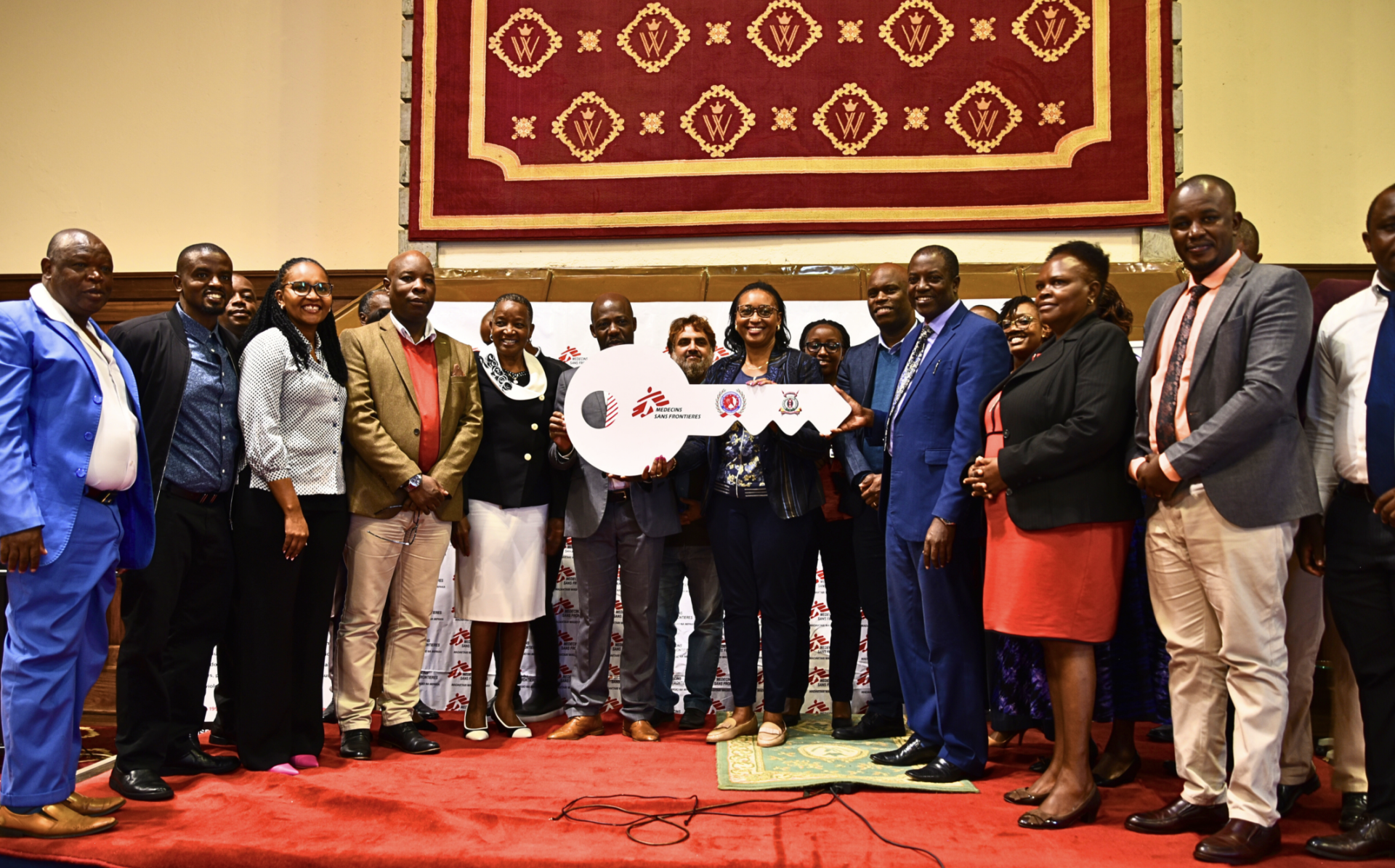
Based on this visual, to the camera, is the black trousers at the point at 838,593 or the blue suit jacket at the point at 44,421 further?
the black trousers at the point at 838,593

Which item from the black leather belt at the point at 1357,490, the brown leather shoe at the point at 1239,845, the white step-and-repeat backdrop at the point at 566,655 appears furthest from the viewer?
the white step-and-repeat backdrop at the point at 566,655

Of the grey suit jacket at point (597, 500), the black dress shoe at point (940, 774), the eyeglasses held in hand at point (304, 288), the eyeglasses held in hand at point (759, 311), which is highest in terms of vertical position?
the eyeglasses held in hand at point (304, 288)

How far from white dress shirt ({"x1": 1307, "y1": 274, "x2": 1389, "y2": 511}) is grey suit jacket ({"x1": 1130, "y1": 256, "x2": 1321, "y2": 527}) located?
0.38 feet

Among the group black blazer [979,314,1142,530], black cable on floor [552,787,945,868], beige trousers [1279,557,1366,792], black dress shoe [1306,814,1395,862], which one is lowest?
black cable on floor [552,787,945,868]

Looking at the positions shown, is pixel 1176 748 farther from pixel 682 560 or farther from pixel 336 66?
pixel 336 66

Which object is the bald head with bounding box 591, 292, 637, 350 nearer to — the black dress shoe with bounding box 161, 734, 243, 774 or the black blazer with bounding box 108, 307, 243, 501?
the black blazer with bounding box 108, 307, 243, 501

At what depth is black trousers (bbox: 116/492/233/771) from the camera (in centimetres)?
295

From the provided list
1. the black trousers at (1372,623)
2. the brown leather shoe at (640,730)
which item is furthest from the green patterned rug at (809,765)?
the black trousers at (1372,623)

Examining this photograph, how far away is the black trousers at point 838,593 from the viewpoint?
379 cm

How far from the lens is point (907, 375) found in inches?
129

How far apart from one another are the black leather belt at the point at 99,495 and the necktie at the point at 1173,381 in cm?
293

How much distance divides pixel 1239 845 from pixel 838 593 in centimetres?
170

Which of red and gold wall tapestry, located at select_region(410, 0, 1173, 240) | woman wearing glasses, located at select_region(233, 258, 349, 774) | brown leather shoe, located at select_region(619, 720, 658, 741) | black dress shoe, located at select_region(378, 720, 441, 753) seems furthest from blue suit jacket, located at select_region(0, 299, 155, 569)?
red and gold wall tapestry, located at select_region(410, 0, 1173, 240)

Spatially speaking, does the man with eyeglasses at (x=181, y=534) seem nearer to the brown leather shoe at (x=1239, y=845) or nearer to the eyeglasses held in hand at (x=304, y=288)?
the eyeglasses held in hand at (x=304, y=288)
